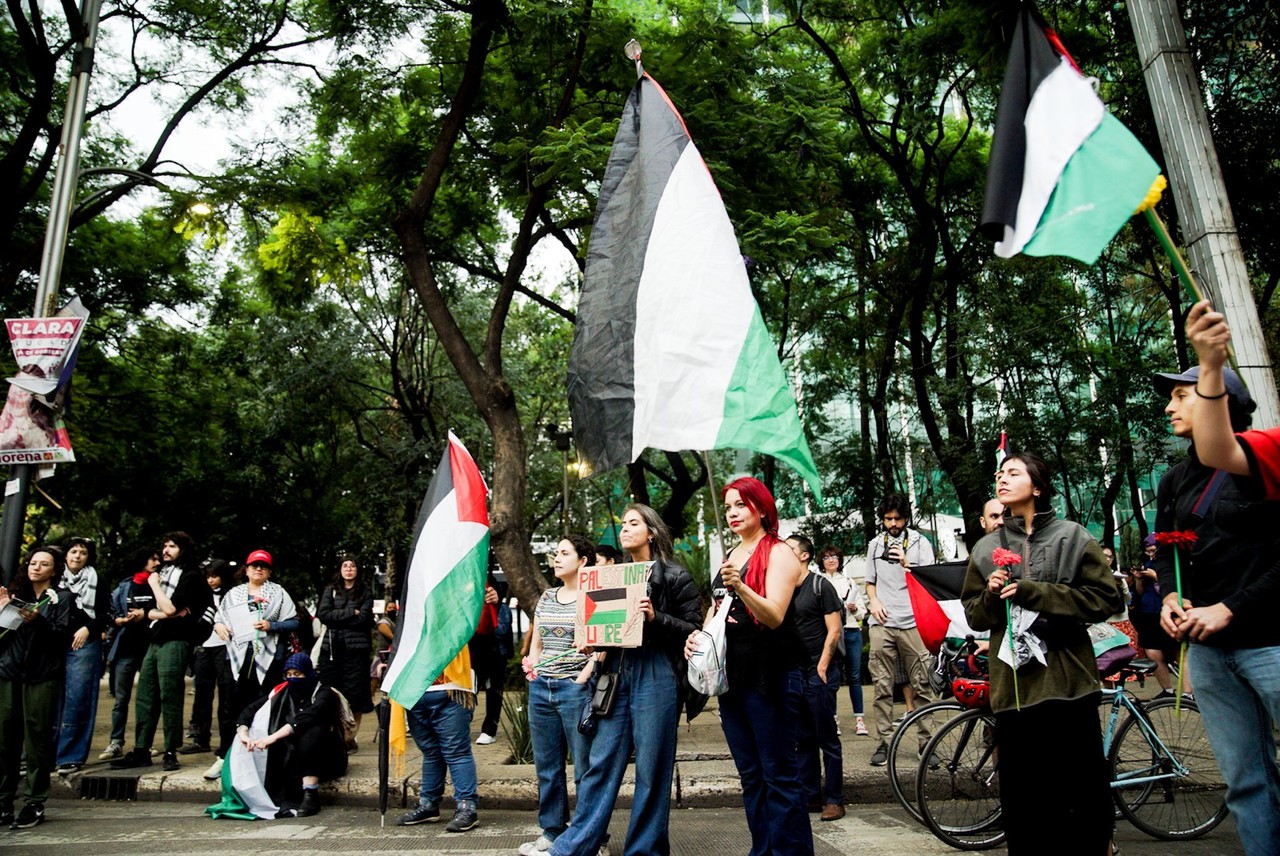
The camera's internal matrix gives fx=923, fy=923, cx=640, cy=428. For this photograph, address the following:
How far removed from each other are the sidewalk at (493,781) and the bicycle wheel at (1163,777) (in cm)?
189

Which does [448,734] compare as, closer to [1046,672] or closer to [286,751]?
[286,751]

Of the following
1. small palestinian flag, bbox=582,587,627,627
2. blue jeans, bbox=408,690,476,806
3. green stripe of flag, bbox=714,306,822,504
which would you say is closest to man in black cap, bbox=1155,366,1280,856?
green stripe of flag, bbox=714,306,822,504

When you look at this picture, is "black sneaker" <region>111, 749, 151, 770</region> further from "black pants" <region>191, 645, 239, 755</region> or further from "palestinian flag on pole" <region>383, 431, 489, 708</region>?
"palestinian flag on pole" <region>383, 431, 489, 708</region>

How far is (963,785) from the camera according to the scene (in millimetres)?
5621

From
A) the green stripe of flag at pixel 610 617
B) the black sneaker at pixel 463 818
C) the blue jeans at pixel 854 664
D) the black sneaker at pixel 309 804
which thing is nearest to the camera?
the green stripe of flag at pixel 610 617

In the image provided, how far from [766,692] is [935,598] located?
2.24m

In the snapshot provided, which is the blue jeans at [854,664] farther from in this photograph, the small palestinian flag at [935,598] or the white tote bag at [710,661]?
the white tote bag at [710,661]

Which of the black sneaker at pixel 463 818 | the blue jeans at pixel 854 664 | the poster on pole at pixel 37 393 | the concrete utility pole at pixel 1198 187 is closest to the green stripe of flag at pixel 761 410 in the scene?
the concrete utility pole at pixel 1198 187

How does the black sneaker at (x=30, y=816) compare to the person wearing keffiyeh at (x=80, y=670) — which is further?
the person wearing keffiyeh at (x=80, y=670)

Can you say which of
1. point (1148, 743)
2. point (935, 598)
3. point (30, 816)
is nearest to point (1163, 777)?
point (1148, 743)

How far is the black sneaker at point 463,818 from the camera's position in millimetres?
6277

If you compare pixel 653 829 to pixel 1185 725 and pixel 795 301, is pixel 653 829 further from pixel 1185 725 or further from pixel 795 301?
pixel 795 301

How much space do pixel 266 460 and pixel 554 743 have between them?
57.4ft

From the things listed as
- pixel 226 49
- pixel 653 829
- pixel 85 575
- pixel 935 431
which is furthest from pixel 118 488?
pixel 653 829
